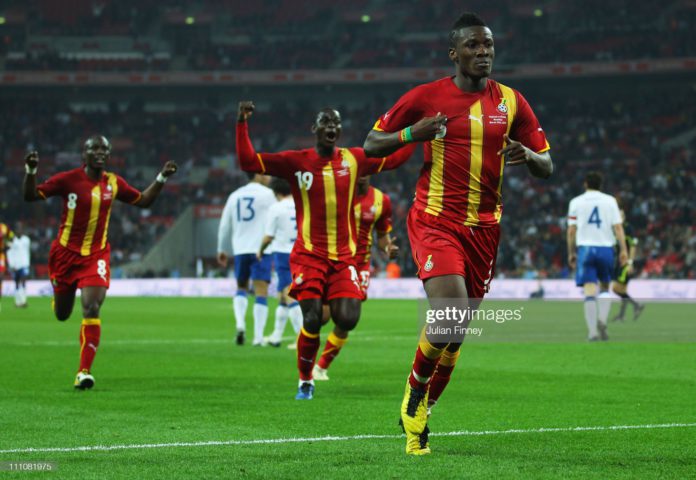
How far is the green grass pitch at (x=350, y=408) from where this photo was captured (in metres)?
6.02

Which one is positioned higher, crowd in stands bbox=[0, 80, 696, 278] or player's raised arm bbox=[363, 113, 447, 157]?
crowd in stands bbox=[0, 80, 696, 278]

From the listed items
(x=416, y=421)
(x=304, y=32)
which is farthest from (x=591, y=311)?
(x=304, y=32)

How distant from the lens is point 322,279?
374 inches

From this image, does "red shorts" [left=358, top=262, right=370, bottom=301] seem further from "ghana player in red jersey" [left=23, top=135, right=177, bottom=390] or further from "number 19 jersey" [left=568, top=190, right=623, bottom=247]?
"number 19 jersey" [left=568, top=190, right=623, bottom=247]

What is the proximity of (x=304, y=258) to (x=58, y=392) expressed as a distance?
2.61 meters

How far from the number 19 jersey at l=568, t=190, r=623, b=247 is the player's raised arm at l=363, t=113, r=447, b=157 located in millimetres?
9945

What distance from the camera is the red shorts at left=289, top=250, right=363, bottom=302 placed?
948cm

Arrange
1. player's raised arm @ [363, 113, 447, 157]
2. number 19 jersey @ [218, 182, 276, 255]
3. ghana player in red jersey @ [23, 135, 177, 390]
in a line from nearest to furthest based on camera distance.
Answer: player's raised arm @ [363, 113, 447, 157]
ghana player in red jersey @ [23, 135, 177, 390]
number 19 jersey @ [218, 182, 276, 255]

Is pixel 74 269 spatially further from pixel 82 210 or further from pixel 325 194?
pixel 325 194

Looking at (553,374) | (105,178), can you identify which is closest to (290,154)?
(105,178)

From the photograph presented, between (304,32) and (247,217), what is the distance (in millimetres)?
45530

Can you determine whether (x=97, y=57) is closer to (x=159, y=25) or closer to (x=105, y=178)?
(x=159, y=25)

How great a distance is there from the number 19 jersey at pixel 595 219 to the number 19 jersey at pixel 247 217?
454 cm

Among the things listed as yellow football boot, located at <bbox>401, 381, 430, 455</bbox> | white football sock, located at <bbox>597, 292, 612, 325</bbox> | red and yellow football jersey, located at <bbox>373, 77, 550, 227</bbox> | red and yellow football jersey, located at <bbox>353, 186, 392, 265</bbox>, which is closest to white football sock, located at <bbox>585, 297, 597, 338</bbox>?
white football sock, located at <bbox>597, 292, 612, 325</bbox>
